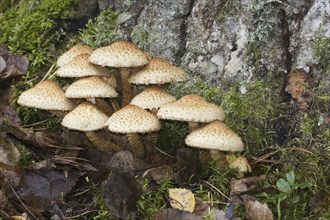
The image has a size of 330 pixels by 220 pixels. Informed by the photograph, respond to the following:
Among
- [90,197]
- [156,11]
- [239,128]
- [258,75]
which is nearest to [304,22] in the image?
[258,75]

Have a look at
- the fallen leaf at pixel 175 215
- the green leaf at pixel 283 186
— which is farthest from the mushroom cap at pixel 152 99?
the green leaf at pixel 283 186

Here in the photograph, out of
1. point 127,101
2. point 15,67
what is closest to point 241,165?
point 127,101

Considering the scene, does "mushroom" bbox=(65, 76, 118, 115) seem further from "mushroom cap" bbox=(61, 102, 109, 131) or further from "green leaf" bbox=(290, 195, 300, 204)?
"green leaf" bbox=(290, 195, 300, 204)

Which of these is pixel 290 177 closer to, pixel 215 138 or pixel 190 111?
pixel 215 138

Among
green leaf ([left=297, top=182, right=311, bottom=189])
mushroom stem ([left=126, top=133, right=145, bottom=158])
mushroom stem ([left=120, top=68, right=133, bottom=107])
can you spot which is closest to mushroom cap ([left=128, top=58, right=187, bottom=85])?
mushroom stem ([left=120, top=68, right=133, bottom=107])

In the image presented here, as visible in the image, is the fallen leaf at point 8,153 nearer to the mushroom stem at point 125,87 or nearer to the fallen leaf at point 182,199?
the mushroom stem at point 125,87

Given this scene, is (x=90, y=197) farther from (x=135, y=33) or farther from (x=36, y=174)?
(x=135, y=33)
